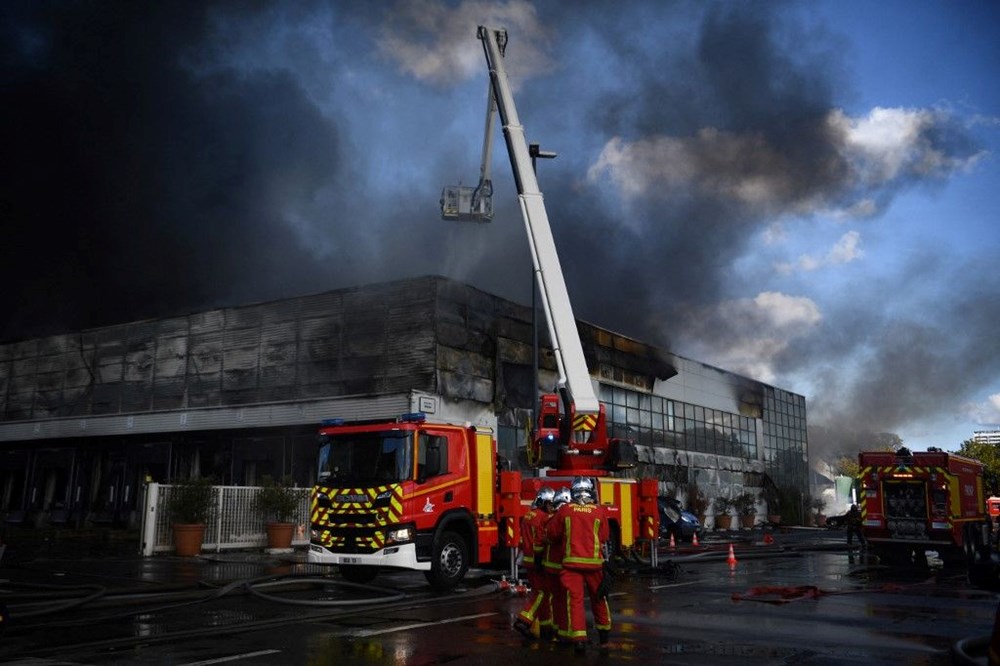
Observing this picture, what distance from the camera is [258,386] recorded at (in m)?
26.7

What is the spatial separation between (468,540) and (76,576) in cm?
643

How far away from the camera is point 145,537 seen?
18.6m

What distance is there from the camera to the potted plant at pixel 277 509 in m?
20.0

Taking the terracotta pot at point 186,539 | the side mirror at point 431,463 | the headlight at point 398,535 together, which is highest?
the side mirror at point 431,463

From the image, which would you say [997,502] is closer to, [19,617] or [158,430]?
[158,430]

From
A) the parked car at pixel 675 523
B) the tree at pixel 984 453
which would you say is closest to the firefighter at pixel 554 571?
the parked car at pixel 675 523

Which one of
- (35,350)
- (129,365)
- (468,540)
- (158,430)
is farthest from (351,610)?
(35,350)

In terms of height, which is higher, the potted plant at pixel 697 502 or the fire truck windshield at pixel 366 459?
the fire truck windshield at pixel 366 459

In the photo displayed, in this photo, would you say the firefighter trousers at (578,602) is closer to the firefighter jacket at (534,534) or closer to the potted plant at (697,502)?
the firefighter jacket at (534,534)

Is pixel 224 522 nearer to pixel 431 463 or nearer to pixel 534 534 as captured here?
pixel 431 463

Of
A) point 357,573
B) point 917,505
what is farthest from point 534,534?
point 917,505

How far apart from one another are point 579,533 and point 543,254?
1123 cm

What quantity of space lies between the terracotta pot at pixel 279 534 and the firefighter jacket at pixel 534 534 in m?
12.3

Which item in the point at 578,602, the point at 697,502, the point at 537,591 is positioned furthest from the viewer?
the point at 697,502
